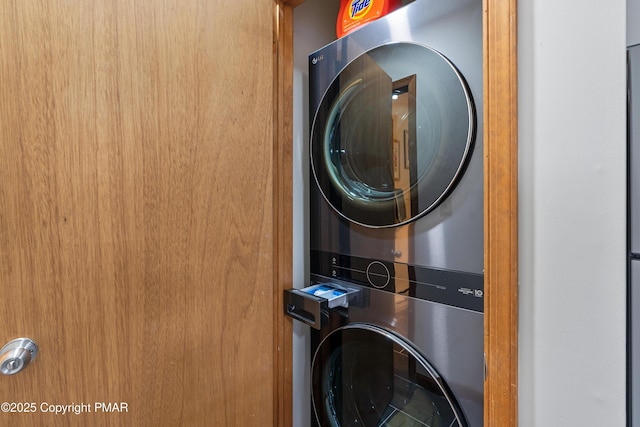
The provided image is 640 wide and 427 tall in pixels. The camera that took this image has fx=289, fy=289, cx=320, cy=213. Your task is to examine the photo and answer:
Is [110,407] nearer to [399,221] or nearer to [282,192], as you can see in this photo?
[282,192]

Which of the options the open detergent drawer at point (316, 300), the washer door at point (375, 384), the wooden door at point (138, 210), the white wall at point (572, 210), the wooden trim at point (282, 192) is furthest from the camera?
the wooden trim at point (282, 192)

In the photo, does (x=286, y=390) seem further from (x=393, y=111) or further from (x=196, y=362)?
(x=393, y=111)

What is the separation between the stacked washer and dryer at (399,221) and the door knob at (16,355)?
64cm

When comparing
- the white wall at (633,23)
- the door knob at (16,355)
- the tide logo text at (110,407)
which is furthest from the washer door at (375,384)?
the white wall at (633,23)

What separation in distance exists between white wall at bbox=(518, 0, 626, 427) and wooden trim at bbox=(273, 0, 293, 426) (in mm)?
688

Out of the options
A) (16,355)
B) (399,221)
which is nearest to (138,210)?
(16,355)

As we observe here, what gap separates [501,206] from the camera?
0.58 metres

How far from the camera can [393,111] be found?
2.68 feet

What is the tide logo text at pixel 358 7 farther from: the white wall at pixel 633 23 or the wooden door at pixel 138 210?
the white wall at pixel 633 23

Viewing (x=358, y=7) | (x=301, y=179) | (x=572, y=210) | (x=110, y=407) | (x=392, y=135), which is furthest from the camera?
(x=301, y=179)

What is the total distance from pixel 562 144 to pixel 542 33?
22 centimetres

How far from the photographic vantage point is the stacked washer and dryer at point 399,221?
0.67m

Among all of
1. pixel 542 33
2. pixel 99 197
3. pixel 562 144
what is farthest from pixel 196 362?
pixel 542 33

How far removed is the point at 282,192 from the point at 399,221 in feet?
1.41
